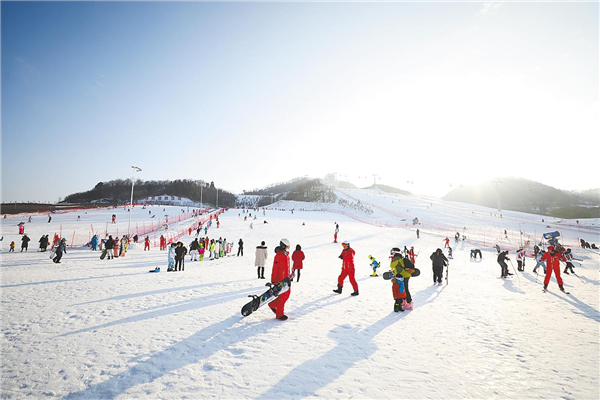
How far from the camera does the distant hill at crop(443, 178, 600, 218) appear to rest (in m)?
94.4

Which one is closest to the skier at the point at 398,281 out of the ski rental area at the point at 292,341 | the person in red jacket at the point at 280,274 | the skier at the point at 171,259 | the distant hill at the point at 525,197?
the ski rental area at the point at 292,341

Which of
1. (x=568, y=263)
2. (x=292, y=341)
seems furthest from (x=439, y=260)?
(x=568, y=263)

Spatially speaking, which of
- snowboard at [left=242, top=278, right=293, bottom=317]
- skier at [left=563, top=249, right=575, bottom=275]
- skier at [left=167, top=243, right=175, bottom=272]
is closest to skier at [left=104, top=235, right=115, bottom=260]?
skier at [left=167, top=243, right=175, bottom=272]

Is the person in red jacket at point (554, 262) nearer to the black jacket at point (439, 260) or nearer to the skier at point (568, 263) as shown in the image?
the black jacket at point (439, 260)

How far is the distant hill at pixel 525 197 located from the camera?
310 feet

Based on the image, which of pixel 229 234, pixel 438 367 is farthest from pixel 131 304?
pixel 229 234

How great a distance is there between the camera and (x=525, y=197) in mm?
114250

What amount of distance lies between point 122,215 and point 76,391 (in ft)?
166

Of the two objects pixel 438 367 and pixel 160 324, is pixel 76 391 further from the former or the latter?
pixel 438 367

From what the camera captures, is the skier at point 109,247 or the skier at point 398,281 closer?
the skier at point 398,281

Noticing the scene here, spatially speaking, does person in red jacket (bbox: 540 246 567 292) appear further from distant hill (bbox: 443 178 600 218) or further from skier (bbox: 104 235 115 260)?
distant hill (bbox: 443 178 600 218)

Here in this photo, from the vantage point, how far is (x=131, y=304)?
6.85 metres

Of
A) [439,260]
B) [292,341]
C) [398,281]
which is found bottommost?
[292,341]

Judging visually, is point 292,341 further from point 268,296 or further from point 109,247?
point 109,247
